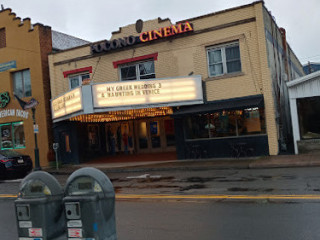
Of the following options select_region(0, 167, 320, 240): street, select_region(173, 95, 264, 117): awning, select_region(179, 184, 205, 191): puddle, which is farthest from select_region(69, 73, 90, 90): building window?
select_region(179, 184, 205, 191): puddle

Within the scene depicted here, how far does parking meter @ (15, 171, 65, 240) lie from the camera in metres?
3.52

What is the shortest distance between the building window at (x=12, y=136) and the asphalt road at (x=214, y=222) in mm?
16046

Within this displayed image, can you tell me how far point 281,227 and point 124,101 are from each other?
469 inches

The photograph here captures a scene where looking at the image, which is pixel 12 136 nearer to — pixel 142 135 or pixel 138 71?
pixel 142 135

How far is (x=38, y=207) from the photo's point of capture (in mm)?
3504

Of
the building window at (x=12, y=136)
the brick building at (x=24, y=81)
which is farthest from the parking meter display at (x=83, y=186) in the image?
the building window at (x=12, y=136)

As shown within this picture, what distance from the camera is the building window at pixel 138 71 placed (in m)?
19.3

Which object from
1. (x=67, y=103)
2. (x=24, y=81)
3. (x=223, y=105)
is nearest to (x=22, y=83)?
(x=24, y=81)

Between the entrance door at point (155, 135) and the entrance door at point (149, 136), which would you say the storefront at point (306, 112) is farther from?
the entrance door at point (149, 136)

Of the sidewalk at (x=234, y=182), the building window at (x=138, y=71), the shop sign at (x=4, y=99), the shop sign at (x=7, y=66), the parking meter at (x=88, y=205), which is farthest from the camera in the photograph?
the shop sign at (x=4, y=99)

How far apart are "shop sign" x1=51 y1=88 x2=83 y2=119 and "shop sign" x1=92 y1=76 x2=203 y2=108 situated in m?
0.91

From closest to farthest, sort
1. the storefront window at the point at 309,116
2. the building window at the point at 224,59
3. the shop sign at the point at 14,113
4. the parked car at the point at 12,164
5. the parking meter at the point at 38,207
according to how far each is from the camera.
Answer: the parking meter at the point at 38,207, the storefront window at the point at 309,116, the parked car at the point at 12,164, the building window at the point at 224,59, the shop sign at the point at 14,113

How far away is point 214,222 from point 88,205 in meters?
3.60

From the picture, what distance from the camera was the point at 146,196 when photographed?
9.45m
